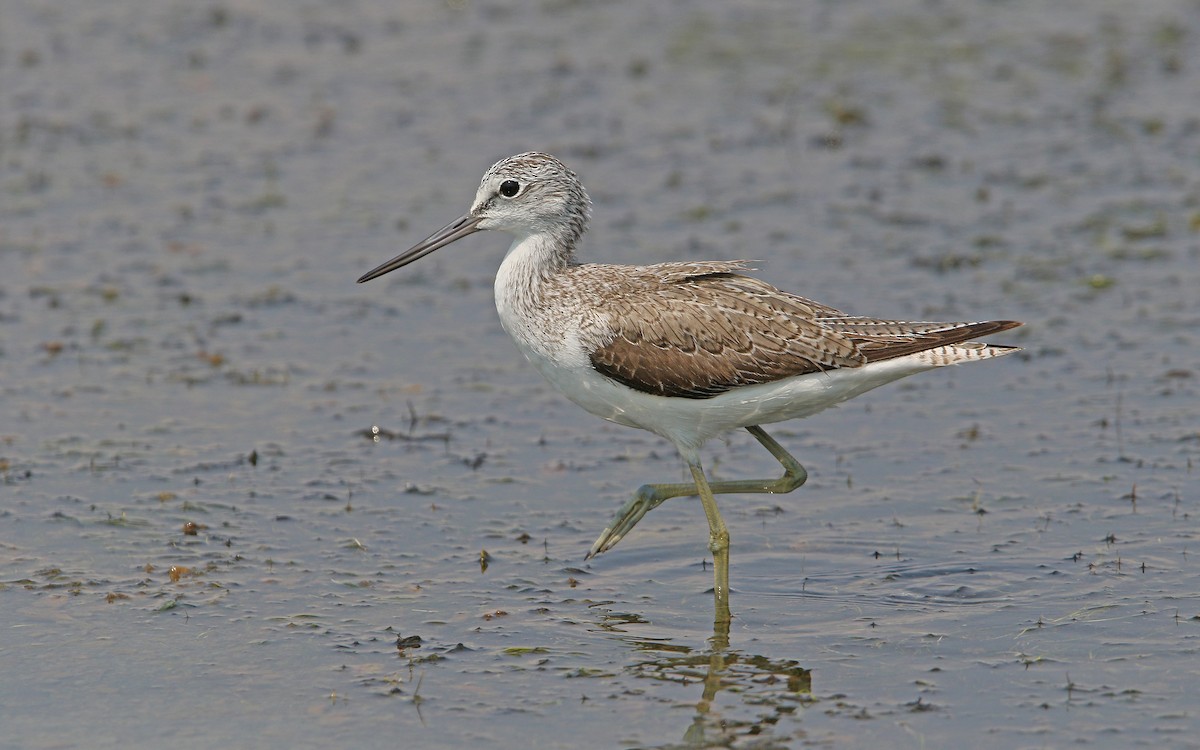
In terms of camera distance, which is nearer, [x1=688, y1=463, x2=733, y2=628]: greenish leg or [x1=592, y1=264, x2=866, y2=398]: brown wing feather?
[x1=592, y1=264, x2=866, y2=398]: brown wing feather

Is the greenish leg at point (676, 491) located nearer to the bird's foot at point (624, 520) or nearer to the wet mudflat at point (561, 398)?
the bird's foot at point (624, 520)

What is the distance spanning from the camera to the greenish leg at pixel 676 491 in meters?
9.16

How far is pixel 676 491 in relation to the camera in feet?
30.8

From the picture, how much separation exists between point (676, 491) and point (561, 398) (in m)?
2.93

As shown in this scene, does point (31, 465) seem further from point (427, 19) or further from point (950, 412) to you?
point (427, 19)

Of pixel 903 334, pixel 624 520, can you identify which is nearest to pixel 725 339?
pixel 903 334

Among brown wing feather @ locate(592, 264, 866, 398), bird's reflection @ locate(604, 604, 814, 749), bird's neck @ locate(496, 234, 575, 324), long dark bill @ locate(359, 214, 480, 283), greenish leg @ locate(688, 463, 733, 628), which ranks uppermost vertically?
long dark bill @ locate(359, 214, 480, 283)

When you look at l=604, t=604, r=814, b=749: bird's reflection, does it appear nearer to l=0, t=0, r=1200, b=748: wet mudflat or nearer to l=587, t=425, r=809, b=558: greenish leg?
l=0, t=0, r=1200, b=748: wet mudflat

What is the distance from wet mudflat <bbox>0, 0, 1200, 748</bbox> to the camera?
26.0 ft

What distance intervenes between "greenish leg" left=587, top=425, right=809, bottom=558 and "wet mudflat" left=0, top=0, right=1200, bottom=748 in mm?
305

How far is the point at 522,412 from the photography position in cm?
A: 1183

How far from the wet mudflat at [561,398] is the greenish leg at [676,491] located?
0.31 metres

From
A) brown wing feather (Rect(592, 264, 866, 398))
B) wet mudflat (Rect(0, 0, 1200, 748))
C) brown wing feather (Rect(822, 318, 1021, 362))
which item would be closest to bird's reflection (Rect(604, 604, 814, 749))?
wet mudflat (Rect(0, 0, 1200, 748))

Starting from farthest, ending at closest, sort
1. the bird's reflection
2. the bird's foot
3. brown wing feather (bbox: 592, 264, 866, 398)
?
the bird's foot
brown wing feather (bbox: 592, 264, 866, 398)
the bird's reflection
